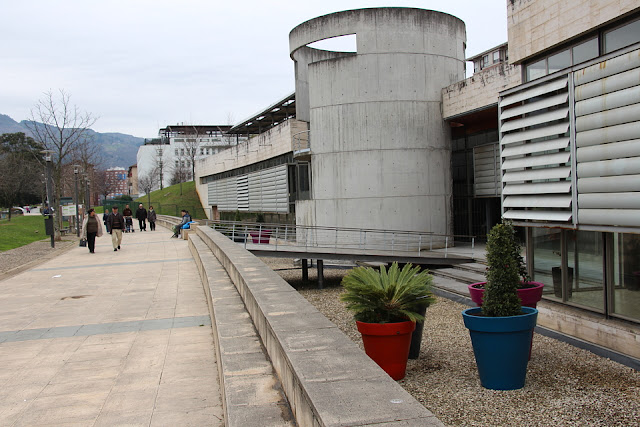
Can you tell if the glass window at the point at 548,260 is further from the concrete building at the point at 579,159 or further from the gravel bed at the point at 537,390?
the gravel bed at the point at 537,390

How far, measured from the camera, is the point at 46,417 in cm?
499

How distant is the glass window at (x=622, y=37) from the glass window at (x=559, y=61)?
863mm

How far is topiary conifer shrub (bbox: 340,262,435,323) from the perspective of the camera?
279 inches

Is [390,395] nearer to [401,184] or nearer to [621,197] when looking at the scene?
[621,197]

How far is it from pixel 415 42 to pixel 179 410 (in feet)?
65.7

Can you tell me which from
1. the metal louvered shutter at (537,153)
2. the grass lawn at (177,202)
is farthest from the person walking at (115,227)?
the grass lawn at (177,202)

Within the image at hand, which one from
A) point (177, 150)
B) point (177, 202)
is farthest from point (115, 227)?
point (177, 150)

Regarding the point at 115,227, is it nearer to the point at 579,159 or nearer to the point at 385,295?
the point at 385,295

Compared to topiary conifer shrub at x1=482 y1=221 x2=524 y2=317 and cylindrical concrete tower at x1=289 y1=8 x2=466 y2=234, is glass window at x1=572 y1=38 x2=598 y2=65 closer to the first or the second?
topiary conifer shrub at x1=482 y1=221 x2=524 y2=317

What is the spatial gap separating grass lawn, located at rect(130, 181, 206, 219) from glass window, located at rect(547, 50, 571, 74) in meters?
53.1

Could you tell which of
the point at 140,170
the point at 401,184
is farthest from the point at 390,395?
the point at 140,170

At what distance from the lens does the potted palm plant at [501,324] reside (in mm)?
6555

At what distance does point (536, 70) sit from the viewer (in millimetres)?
10672

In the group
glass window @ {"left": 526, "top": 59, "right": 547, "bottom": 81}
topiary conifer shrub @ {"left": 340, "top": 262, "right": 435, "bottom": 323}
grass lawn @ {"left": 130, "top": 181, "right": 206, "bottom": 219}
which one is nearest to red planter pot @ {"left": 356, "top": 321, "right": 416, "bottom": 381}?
topiary conifer shrub @ {"left": 340, "top": 262, "right": 435, "bottom": 323}
